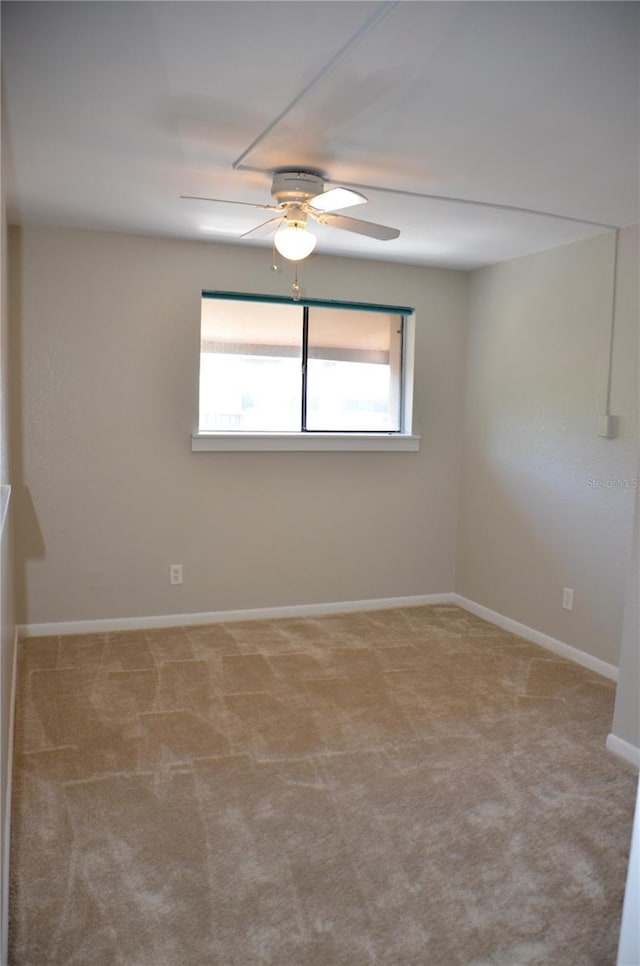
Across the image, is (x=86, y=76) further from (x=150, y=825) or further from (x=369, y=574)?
(x=369, y=574)

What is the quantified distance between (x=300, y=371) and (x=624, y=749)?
2798 millimetres

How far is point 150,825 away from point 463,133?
8.05 ft

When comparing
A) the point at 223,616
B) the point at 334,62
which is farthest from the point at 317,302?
the point at 334,62

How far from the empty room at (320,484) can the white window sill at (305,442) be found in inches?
0.7

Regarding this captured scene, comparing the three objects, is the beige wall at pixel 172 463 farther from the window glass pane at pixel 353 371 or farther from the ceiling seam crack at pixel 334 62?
the ceiling seam crack at pixel 334 62

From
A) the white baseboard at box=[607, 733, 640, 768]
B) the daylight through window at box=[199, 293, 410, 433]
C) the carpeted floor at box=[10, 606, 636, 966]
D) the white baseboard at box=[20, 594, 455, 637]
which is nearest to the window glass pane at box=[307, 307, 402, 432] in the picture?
the daylight through window at box=[199, 293, 410, 433]

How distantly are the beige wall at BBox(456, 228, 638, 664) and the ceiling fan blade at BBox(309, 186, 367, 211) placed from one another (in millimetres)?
1685


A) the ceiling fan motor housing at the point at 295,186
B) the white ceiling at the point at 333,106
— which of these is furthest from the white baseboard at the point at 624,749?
the ceiling fan motor housing at the point at 295,186

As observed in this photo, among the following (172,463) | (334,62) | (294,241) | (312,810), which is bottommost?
(312,810)

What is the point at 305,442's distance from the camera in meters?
4.50

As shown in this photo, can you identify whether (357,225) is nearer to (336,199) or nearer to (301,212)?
(301,212)

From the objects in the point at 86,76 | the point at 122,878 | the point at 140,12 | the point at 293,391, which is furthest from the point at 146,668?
the point at 140,12

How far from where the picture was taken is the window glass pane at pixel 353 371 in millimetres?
4621

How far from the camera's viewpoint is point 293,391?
4.59m
